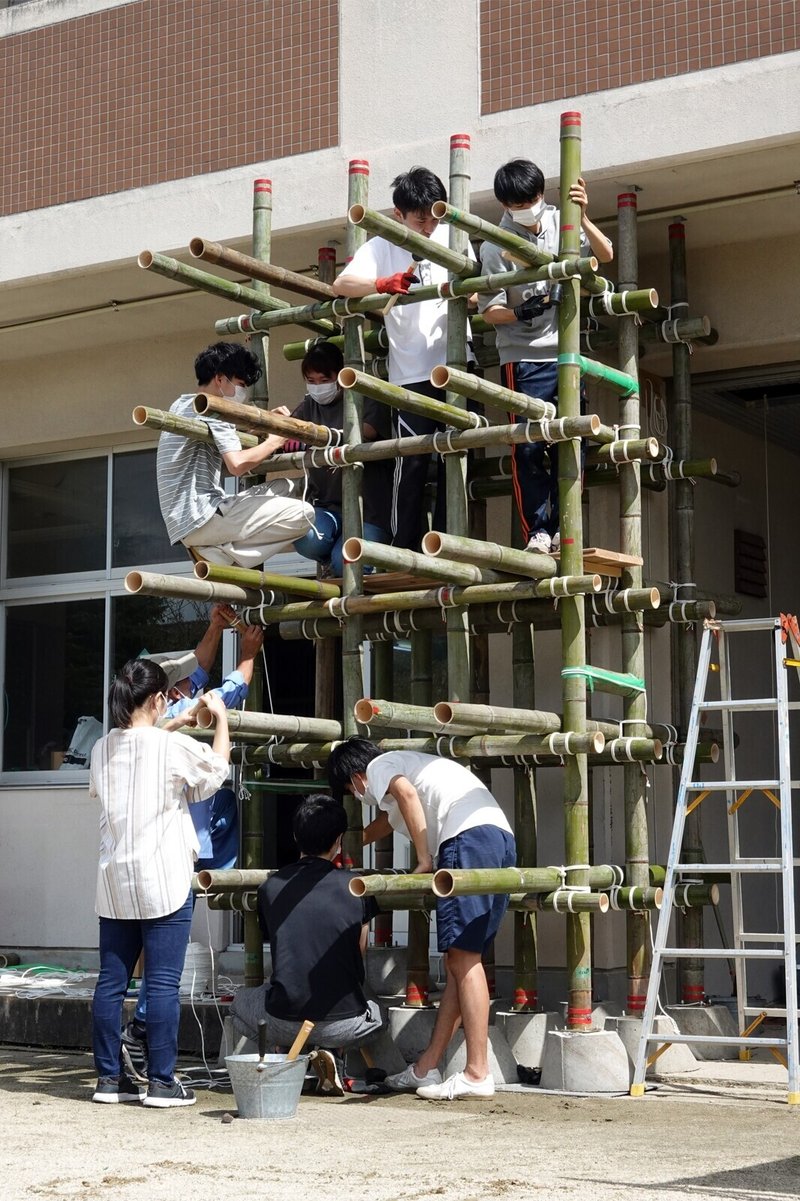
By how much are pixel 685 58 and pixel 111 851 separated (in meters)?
4.11

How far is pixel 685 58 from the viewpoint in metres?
7.19

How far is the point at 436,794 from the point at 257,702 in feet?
5.05

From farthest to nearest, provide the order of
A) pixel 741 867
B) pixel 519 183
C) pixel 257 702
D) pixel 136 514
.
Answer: pixel 136 514, pixel 257 702, pixel 519 183, pixel 741 867

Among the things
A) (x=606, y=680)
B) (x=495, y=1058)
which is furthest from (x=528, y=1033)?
(x=606, y=680)

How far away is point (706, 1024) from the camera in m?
7.22

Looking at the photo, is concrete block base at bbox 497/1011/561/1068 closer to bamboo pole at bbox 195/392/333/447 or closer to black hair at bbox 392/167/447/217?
bamboo pole at bbox 195/392/333/447

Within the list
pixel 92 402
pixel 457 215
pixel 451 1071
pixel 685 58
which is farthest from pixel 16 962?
pixel 685 58

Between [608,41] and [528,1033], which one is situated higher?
[608,41]

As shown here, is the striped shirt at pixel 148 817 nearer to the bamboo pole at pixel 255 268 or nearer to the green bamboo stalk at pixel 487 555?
the green bamboo stalk at pixel 487 555

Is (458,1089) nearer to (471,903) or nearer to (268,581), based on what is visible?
(471,903)

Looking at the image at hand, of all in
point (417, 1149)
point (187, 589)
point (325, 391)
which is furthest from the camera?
point (325, 391)

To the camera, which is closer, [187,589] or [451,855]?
[451,855]

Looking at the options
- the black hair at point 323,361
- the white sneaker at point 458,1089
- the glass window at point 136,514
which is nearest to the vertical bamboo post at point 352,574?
the black hair at point 323,361

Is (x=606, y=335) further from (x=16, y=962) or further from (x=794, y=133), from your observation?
(x=16, y=962)
